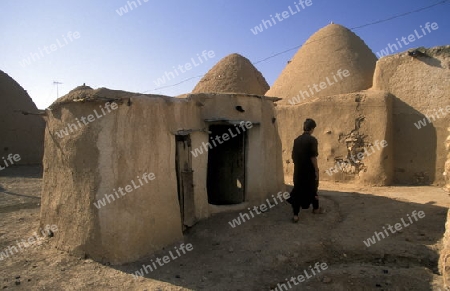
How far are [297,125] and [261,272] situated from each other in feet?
21.4

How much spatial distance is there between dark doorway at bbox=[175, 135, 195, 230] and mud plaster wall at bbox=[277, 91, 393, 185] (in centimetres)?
456

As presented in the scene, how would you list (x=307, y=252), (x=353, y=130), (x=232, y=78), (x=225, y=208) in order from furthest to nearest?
(x=232, y=78) → (x=353, y=130) → (x=225, y=208) → (x=307, y=252)

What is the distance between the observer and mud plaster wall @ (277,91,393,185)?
8641 mm

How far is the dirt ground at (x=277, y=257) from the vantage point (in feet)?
13.7

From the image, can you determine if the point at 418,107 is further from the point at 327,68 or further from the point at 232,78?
the point at 232,78

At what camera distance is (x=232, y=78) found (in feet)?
49.1

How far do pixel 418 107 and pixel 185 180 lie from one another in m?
6.40

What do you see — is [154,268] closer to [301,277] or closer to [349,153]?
[301,277]

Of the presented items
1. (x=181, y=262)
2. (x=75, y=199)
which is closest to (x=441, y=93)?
(x=181, y=262)

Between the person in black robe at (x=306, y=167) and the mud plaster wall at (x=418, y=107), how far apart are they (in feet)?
14.0

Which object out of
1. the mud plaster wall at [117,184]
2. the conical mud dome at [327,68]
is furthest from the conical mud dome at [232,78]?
the mud plaster wall at [117,184]

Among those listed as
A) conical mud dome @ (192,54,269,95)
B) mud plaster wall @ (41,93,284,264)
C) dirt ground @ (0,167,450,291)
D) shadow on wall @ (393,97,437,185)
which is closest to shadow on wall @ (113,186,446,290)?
dirt ground @ (0,167,450,291)

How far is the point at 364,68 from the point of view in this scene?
11242 mm

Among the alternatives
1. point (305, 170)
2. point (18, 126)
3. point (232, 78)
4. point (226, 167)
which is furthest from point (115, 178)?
point (18, 126)
